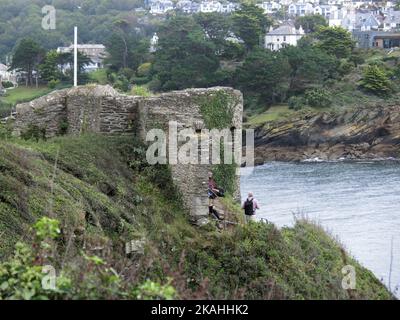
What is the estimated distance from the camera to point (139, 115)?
19.0 meters

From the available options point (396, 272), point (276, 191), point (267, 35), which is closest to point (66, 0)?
point (267, 35)

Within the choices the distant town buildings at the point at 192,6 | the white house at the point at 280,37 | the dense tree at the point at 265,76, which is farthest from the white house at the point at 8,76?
the distant town buildings at the point at 192,6

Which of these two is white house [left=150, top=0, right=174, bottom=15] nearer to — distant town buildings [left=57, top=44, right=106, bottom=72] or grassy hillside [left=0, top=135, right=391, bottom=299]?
distant town buildings [left=57, top=44, right=106, bottom=72]

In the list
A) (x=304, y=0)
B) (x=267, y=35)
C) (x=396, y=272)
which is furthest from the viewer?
(x=304, y=0)

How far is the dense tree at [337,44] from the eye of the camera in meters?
93.4

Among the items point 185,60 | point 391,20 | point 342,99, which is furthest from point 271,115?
point 391,20

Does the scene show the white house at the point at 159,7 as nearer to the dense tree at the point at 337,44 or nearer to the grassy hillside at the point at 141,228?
the dense tree at the point at 337,44

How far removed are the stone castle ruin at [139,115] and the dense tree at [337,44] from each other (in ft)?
244

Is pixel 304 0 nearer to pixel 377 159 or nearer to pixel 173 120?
pixel 377 159

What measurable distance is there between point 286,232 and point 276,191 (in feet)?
92.9

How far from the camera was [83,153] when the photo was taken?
17125mm

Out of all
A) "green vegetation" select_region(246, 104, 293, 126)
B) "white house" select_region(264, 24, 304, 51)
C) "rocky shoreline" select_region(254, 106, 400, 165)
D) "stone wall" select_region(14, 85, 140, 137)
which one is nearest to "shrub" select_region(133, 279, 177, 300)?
"stone wall" select_region(14, 85, 140, 137)

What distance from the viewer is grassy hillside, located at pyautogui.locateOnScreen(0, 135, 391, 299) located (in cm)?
1245

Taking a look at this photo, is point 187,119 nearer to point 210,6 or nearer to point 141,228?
point 141,228
